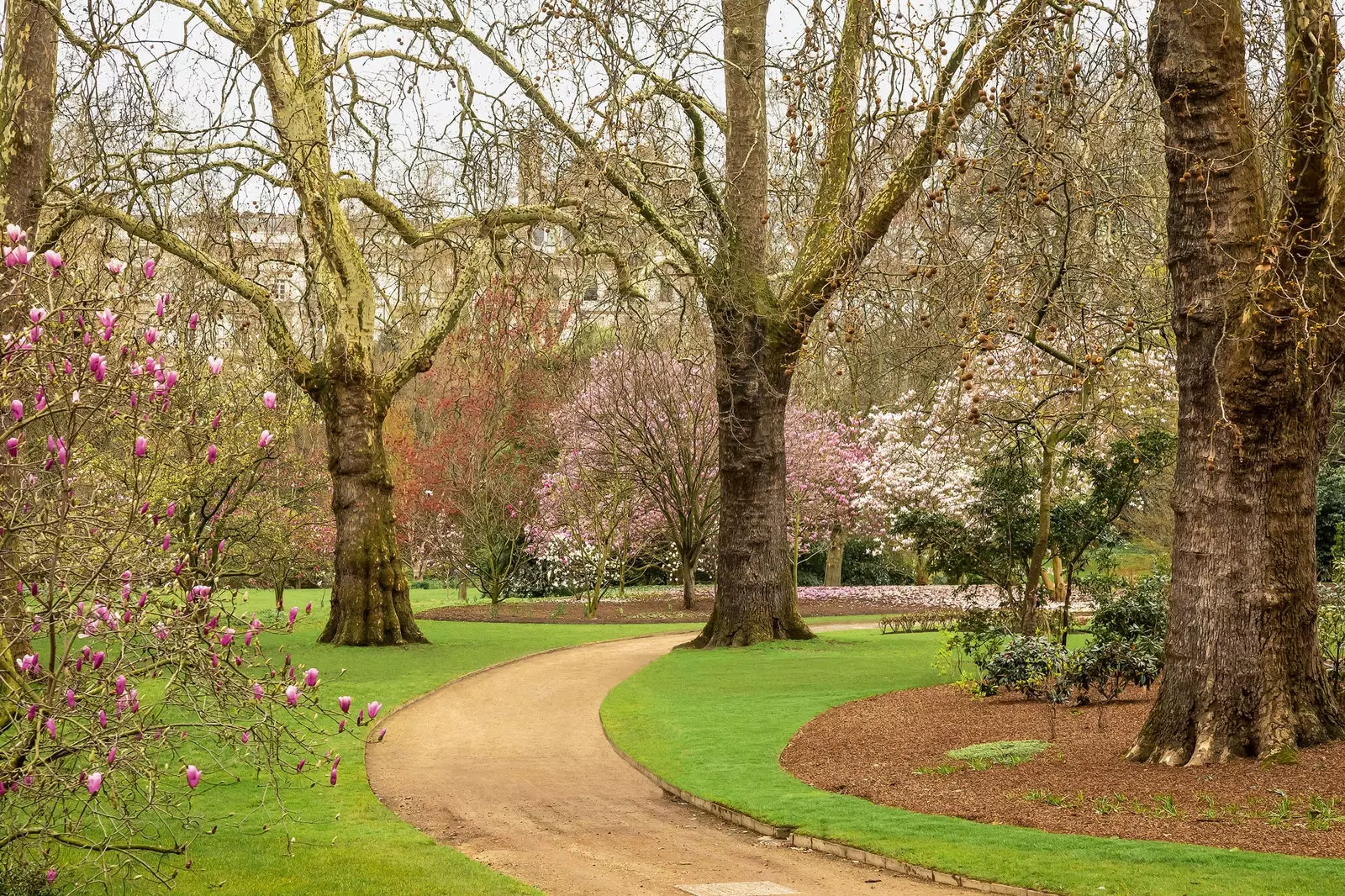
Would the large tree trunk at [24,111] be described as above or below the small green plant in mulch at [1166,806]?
above

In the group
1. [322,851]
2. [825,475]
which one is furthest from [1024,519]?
[825,475]

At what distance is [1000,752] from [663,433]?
18.8 metres

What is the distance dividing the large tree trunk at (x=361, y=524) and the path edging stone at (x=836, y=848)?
10.8 metres

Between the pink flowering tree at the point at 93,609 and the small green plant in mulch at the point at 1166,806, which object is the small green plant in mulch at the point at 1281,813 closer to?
the small green plant in mulch at the point at 1166,806

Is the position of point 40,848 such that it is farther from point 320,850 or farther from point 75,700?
point 75,700

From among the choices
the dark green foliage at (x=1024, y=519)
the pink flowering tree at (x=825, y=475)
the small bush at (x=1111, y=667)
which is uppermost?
the pink flowering tree at (x=825, y=475)

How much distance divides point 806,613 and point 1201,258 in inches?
825

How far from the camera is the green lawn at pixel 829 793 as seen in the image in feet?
23.6

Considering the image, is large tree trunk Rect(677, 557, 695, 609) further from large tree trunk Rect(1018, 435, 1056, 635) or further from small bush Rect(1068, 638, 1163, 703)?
small bush Rect(1068, 638, 1163, 703)

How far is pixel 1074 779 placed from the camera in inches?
382

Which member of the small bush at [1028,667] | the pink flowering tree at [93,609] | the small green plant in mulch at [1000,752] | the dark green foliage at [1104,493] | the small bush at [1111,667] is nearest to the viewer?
the pink flowering tree at [93,609]

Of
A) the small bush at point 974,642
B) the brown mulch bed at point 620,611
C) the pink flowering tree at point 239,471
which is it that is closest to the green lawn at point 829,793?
the small bush at point 974,642

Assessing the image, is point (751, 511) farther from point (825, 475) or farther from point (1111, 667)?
point (825, 475)

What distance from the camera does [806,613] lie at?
29.8m
